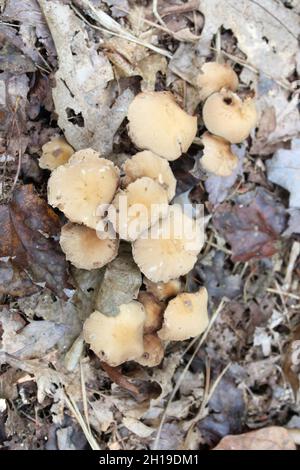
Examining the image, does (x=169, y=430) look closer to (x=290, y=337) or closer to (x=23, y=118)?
(x=290, y=337)

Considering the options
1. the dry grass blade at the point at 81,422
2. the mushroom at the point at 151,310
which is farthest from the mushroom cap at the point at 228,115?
the dry grass blade at the point at 81,422

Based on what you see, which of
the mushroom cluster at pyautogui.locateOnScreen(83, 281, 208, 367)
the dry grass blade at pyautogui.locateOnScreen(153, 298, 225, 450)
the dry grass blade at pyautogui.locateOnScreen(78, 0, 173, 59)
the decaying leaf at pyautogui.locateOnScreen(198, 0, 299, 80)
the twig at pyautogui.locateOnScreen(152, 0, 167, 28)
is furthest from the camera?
the dry grass blade at pyautogui.locateOnScreen(153, 298, 225, 450)

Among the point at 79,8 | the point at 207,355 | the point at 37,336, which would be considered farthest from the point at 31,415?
the point at 79,8

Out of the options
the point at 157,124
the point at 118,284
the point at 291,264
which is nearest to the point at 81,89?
the point at 157,124

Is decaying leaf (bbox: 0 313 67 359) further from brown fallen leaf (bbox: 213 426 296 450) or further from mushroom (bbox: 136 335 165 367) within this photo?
brown fallen leaf (bbox: 213 426 296 450)

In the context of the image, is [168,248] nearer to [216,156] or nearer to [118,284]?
[118,284]

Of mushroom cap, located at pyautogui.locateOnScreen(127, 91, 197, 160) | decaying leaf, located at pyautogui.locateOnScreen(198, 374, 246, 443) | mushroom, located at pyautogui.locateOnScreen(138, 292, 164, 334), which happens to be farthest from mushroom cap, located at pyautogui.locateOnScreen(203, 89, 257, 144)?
decaying leaf, located at pyautogui.locateOnScreen(198, 374, 246, 443)

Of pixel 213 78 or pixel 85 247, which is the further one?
pixel 213 78
